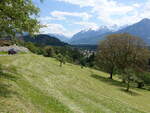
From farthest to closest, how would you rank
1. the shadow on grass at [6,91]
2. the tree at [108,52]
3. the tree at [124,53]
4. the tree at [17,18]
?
the tree at [108,52]
the tree at [124,53]
the tree at [17,18]
the shadow on grass at [6,91]

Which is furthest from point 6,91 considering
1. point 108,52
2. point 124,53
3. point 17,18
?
point 124,53

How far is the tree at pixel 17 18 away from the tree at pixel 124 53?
59001 millimetres

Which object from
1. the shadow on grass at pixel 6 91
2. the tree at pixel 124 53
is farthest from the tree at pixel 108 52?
the shadow on grass at pixel 6 91

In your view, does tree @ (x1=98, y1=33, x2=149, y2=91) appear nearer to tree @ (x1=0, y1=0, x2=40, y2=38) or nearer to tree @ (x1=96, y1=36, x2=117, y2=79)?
tree @ (x1=96, y1=36, x2=117, y2=79)

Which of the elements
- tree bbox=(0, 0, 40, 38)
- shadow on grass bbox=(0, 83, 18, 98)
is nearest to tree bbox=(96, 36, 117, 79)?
tree bbox=(0, 0, 40, 38)

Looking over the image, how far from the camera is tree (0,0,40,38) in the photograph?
838 inches

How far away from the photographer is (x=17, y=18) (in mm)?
21656

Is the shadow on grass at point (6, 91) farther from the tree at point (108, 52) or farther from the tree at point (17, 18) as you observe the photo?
the tree at point (108, 52)

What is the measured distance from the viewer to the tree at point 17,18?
69.9 ft

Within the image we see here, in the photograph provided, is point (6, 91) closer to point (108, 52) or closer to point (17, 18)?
point (17, 18)

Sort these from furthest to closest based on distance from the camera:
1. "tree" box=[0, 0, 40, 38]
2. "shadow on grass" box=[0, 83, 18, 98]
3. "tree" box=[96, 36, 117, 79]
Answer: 1. "tree" box=[96, 36, 117, 79]
2. "tree" box=[0, 0, 40, 38]
3. "shadow on grass" box=[0, 83, 18, 98]

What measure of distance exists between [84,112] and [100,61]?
60.0 metres

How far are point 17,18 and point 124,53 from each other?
2516 inches

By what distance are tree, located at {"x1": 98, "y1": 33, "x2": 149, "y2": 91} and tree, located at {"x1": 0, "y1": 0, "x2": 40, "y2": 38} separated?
59001mm
